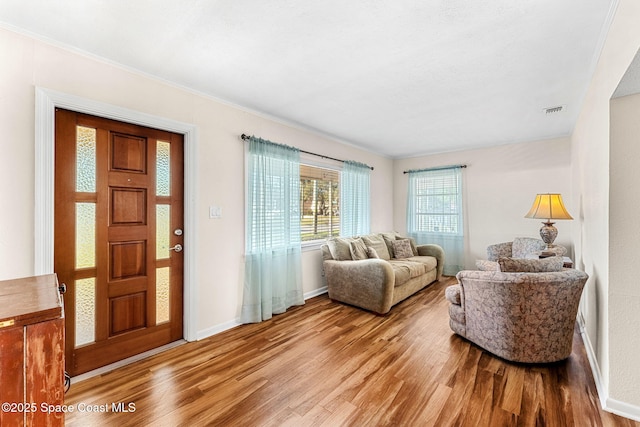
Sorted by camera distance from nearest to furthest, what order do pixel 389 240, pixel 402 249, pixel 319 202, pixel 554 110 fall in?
pixel 554 110 → pixel 319 202 → pixel 402 249 → pixel 389 240

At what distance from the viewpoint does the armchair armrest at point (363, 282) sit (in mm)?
3340

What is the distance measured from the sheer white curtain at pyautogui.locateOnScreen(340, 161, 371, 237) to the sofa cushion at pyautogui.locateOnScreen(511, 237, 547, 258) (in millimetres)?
2227

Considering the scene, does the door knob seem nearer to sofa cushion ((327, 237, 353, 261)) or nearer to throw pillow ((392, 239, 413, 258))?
sofa cushion ((327, 237, 353, 261))

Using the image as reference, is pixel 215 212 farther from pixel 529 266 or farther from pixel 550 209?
pixel 550 209

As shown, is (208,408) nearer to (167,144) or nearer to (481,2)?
(167,144)

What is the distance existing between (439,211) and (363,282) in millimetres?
2759

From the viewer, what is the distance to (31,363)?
77cm

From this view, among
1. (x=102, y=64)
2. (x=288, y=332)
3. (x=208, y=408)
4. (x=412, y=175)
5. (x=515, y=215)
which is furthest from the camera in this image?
(x=412, y=175)

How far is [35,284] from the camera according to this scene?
1.10 meters

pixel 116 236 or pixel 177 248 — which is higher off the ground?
pixel 116 236

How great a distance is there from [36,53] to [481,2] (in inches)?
113

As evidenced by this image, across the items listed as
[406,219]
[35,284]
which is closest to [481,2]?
[35,284]

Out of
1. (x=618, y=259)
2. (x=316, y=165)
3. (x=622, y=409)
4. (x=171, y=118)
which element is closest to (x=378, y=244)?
(x=316, y=165)

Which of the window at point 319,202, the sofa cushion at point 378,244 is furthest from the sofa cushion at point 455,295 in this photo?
the window at point 319,202
